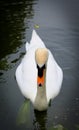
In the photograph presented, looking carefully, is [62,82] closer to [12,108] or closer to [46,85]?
[46,85]

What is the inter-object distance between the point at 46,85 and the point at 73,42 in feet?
7.63

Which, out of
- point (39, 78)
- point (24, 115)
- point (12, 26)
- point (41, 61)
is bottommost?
point (12, 26)

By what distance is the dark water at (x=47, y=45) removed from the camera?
20.9 ft

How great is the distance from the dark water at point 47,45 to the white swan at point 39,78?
17 cm

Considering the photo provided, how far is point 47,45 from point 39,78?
2.78 m

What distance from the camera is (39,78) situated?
6020 mm

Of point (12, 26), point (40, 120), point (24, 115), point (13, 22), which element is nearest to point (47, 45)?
point (12, 26)

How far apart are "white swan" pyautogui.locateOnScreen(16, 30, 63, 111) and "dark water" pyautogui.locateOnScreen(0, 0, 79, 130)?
167mm

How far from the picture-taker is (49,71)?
276 inches

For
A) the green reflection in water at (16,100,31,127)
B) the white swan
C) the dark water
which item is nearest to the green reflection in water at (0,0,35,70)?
the dark water

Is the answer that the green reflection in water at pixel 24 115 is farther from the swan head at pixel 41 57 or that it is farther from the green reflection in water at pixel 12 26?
the green reflection in water at pixel 12 26

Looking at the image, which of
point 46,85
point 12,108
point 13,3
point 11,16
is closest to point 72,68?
point 46,85

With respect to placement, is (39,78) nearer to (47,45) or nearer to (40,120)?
(40,120)

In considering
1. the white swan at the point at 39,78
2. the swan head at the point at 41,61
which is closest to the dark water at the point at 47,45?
the white swan at the point at 39,78
